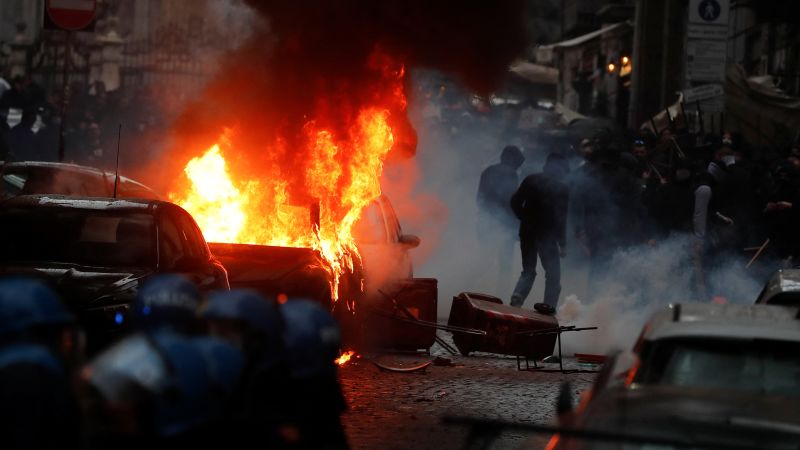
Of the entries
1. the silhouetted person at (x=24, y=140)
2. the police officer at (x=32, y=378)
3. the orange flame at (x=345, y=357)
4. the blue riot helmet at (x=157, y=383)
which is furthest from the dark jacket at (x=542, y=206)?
the police officer at (x=32, y=378)

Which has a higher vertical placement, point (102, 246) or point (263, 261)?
point (102, 246)

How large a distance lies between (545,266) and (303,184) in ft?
11.6

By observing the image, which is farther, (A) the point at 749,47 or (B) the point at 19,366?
(A) the point at 749,47

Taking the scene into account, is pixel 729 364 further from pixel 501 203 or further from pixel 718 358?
pixel 501 203

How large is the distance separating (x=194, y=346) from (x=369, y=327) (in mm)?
8521

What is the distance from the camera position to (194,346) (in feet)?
12.5

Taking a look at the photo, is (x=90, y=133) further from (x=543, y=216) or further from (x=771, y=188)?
(x=771, y=188)

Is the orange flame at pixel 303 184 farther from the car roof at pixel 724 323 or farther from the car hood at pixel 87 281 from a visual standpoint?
the car roof at pixel 724 323

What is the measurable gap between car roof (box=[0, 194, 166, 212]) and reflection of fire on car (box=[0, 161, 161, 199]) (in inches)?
155

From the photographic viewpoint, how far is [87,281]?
28.3 ft

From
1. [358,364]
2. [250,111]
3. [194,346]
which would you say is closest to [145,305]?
[194,346]

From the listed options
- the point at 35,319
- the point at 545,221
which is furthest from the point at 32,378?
the point at 545,221

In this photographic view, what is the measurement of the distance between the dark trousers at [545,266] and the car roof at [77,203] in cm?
605

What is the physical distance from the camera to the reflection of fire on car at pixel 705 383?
4.91m
